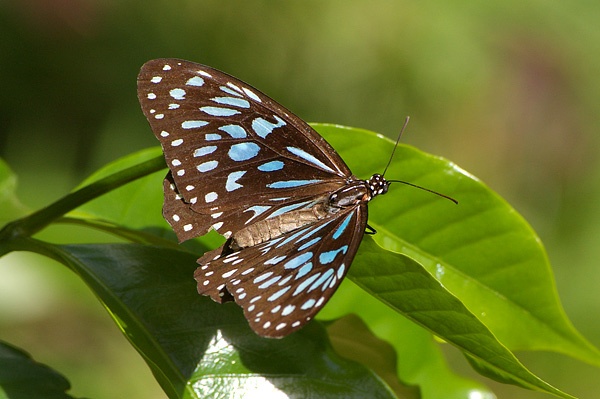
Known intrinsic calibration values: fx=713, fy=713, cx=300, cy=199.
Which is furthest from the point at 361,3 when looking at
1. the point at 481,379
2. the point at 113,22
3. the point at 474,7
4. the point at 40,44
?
the point at 481,379

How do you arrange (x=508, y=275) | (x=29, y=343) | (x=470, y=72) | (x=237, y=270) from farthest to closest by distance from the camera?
1. (x=470, y=72)
2. (x=29, y=343)
3. (x=508, y=275)
4. (x=237, y=270)

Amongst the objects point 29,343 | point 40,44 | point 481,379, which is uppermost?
point 40,44

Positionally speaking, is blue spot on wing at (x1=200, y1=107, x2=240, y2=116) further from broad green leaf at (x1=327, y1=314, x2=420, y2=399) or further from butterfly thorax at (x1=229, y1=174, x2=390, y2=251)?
broad green leaf at (x1=327, y1=314, x2=420, y2=399)

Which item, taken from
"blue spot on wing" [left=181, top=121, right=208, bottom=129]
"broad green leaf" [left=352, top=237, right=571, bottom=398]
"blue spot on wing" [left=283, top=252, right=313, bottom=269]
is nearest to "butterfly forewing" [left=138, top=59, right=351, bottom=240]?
"blue spot on wing" [left=181, top=121, right=208, bottom=129]

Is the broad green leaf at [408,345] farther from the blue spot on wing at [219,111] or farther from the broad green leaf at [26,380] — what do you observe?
the broad green leaf at [26,380]

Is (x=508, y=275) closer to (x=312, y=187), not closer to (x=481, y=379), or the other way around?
(x=312, y=187)

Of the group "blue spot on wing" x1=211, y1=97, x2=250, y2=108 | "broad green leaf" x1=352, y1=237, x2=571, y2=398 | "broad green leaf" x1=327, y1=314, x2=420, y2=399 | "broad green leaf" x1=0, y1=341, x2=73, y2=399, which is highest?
"blue spot on wing" x1=211, y1=97, x2=250, y2=108

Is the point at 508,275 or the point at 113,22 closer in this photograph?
the point at 508,275
